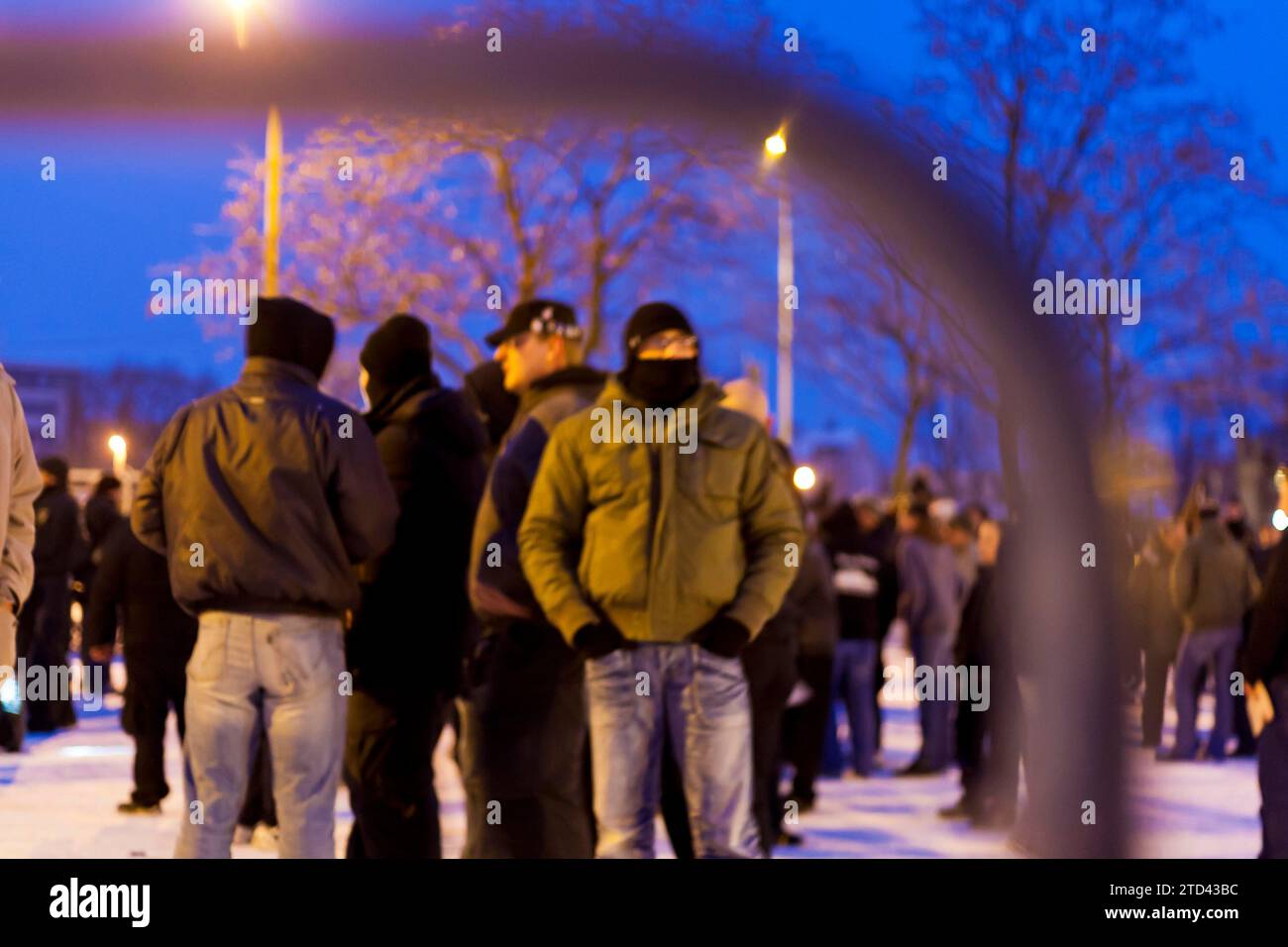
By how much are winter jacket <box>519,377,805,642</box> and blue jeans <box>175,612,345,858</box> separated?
29.2 inches

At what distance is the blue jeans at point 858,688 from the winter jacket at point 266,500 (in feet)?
19.8

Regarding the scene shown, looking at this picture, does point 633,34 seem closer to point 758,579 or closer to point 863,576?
point 758,579

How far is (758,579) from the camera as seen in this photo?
546 cm

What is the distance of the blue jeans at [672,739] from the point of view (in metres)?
5.34

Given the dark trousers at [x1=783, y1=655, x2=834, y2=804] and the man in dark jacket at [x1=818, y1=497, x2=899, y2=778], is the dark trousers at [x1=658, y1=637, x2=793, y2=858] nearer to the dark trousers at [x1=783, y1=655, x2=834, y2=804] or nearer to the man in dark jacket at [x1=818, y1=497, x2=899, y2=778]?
the dark trousers at [x1=783, y1=655, x2=834, y2=804]

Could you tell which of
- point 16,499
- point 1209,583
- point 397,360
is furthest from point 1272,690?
point 1209,583

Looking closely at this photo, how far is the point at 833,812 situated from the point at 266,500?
5175 millimetres

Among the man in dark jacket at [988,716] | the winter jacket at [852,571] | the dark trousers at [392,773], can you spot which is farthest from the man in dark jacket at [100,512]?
the dark trousers at [392,773]

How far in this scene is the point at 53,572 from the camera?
38.3 feet

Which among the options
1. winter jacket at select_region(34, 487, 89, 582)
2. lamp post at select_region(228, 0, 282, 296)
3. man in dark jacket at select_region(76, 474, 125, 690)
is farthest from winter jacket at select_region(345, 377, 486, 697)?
man in dark jacket at select_region(76, 474, 125, 690)

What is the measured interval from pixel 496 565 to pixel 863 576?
6.12 meters

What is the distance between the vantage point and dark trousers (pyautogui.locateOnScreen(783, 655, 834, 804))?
970 centimetres

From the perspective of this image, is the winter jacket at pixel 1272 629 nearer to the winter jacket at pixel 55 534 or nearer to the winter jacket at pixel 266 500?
the winter jacket at pixel 266 500
